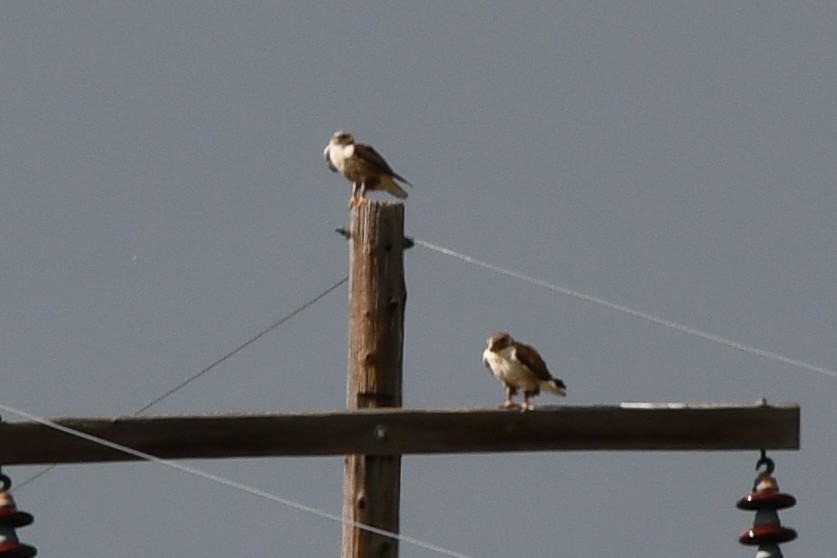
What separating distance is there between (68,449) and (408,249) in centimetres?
170

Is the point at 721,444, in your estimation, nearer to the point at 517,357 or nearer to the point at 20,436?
the point at 517,357

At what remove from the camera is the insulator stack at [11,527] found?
34.9 ft

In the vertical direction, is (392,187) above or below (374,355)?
above

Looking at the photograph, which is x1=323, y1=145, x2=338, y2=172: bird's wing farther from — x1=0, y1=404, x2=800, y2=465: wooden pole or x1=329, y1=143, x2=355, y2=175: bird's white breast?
x1=0, y1=404, x2=800, y2=465: wooden pole

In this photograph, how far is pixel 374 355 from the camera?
11.4 meters

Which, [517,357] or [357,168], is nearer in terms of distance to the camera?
[517,357]

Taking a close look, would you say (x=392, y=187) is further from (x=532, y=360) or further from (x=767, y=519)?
(x=767, y=519)

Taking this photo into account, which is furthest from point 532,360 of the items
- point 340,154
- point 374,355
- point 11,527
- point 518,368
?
point 340,154

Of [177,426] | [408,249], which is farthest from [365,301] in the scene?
[177,426]

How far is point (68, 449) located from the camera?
10969mm

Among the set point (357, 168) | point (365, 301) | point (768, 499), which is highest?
point (357, 168)

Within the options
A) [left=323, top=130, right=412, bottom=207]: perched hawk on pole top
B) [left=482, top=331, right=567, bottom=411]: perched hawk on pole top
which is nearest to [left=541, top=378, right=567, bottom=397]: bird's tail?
[left=482, top=331, right=567, bottom=411]: perched hawk on pole top

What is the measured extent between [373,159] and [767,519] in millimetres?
4338

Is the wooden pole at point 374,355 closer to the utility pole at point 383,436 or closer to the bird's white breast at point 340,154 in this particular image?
the utility pole at point 383,436
